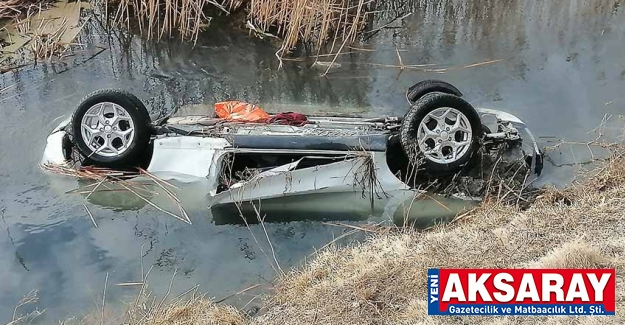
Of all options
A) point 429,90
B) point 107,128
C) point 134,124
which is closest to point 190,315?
point 134,124

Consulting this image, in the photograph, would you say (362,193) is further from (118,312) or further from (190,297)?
(118,312)

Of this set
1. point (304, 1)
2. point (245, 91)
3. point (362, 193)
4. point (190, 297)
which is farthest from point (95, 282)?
point (304, 1)

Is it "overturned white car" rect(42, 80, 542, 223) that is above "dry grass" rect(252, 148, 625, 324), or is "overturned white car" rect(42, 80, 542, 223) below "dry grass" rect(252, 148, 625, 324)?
above

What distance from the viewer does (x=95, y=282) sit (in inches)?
207

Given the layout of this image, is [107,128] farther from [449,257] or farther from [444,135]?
[449,257]

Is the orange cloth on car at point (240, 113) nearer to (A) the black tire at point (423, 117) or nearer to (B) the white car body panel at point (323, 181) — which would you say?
(B) the white car body panel at point (323, 181)

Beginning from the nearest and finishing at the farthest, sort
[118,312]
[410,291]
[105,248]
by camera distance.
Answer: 1. [410,291]
2. [118,312]
3. [105,248]

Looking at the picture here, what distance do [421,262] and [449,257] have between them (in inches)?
8.0

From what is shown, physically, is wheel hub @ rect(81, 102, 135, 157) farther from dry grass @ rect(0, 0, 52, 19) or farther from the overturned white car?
dry grass @ rect(0, 0, 52, 19)

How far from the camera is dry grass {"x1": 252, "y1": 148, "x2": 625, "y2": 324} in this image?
14.2 ft

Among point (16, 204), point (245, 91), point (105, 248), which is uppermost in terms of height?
point (245, 91)

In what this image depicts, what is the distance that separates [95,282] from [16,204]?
1.45m

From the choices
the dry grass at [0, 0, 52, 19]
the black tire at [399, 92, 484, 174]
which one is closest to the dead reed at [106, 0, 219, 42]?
the dry grass at [0, 0, 52, 19]

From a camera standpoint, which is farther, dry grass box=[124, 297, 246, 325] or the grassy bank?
dry grass box=[124, 297, 246, 325]
